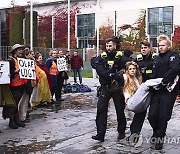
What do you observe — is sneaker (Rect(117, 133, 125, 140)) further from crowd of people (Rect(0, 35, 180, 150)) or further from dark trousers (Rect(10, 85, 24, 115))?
dark trousers (Rect(10, 85, 24, 115))

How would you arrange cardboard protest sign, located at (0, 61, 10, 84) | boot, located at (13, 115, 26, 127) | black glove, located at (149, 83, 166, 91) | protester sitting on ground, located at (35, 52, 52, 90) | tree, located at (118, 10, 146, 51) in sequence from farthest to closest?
tree, located at (118, 10, 146, 51)
protester sitting on ground, located at (35, 52, 52, 90)
boot, located at (13, 115, 26, 127)
cardboard protest sign, located at (0, 61, 10, 84)
black glove, located at (149, 83, 166, 91)

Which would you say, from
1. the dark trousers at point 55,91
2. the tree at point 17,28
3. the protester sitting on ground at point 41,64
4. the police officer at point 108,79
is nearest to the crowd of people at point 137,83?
the police officer at point 108,79

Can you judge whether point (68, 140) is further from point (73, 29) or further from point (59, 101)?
point (73, 29)

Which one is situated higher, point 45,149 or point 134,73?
point 134,73

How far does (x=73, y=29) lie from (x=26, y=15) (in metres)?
12.1

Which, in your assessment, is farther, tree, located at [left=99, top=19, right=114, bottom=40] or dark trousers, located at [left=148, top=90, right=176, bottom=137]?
tree, located at [left=99, top=19, right=114, bottom=40]

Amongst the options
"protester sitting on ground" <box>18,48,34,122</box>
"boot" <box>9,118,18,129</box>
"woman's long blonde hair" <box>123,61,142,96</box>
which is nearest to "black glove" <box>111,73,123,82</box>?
"woman's long blonde hair" <box>123,61,142,96</box>

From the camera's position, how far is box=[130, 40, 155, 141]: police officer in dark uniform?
6680mm

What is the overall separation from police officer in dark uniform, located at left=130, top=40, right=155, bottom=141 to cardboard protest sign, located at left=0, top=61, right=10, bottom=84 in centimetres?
258

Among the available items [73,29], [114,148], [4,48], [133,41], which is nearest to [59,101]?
[114,148]

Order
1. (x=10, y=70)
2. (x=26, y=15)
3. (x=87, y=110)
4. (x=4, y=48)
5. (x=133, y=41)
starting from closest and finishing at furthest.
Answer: (x=10, y=70), (x=87, y=110), (x=4, y=48), (x=26, y=15), (x=133, y=41)

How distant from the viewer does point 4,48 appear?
30.7 metres

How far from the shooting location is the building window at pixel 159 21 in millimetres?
42250

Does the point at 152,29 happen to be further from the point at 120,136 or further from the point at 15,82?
the point at 120,136
